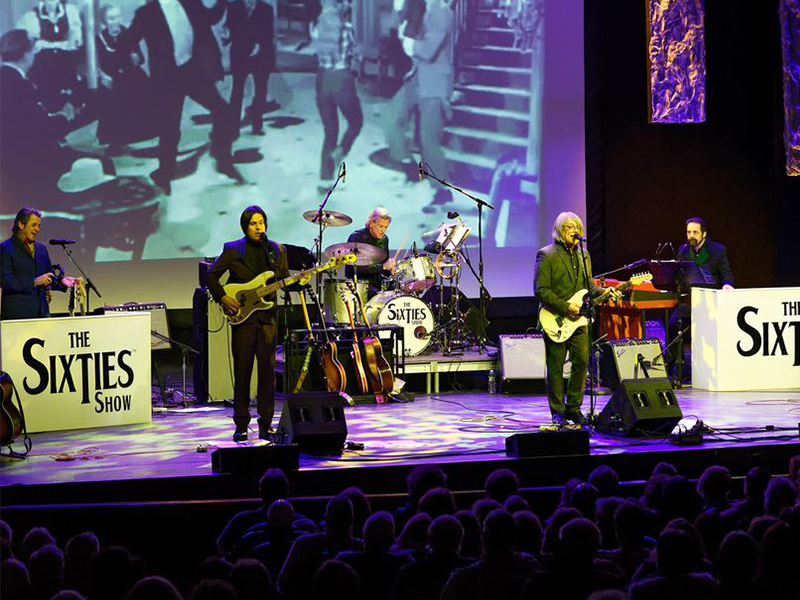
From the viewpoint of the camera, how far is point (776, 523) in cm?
474

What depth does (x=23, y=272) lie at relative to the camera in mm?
10008

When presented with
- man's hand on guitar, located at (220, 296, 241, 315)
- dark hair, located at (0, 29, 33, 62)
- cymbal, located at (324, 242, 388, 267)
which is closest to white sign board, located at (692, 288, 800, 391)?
cymbal, located at (324, 242, 388, 267)

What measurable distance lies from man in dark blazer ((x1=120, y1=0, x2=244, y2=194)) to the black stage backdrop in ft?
16.2

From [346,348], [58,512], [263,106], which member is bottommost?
[58,512]

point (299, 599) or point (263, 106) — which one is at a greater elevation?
point (263, 106)

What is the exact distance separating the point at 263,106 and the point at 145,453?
612cm

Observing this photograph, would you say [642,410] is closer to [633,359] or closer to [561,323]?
[561,323]

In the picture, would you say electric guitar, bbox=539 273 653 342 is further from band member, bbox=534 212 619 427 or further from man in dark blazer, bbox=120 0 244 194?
man in dark blazer, bbox=120 0 244 194

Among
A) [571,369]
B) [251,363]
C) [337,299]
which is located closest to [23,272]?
[251,363]

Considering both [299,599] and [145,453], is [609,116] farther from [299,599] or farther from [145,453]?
[299,599]

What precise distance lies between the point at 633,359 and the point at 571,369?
8.78ft

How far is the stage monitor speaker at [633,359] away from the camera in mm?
11344

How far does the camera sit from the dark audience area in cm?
429

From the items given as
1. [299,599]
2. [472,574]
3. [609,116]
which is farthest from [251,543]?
[609,116]
